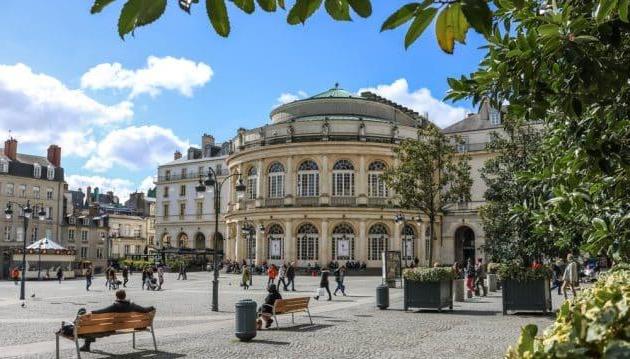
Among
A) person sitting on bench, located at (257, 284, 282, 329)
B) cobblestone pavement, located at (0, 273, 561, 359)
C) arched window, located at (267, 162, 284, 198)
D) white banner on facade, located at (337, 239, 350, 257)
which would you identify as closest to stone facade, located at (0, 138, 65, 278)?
arched window, located at (267, 162, 284, 198)

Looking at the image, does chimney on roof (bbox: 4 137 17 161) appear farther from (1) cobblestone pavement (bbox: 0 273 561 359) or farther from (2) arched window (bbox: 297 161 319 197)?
(1) cobblestone pavement (bbox: 0 273 561 359)

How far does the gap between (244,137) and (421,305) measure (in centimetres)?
4396

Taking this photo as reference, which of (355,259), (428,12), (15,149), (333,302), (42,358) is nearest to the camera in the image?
(428,12)

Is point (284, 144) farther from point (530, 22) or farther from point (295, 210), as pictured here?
point (530, 22)

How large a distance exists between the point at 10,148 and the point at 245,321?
7038cm

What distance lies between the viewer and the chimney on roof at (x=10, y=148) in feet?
244

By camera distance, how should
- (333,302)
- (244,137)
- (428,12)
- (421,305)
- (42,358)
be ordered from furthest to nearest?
(244,137) → (333,302) → (421,305) → (42,358) → (428,12)

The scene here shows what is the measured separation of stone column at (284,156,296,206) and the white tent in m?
19.2

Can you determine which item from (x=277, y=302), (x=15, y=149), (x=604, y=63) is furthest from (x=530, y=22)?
(x=15, y=149)

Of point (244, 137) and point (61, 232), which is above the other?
point (244, 137)

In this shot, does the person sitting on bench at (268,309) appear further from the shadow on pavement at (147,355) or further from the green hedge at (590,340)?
the green hedge at (590,340)

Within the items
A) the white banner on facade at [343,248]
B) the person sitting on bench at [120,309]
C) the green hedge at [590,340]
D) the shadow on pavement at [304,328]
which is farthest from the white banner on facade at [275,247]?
the green hedge at [590,340]

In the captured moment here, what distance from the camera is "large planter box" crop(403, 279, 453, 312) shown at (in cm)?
1995

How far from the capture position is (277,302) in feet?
51.6
